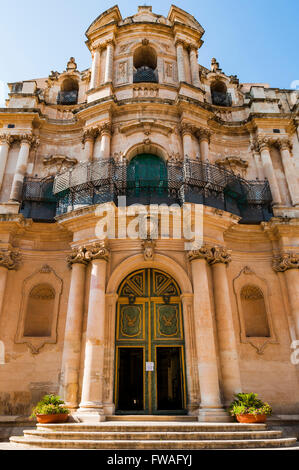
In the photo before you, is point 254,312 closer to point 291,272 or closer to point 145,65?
point 291,272

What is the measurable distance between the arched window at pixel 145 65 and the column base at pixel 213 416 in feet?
46.6

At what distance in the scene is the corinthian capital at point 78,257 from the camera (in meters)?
11.4

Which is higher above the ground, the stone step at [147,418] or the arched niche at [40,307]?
the arched niche at [40,307]

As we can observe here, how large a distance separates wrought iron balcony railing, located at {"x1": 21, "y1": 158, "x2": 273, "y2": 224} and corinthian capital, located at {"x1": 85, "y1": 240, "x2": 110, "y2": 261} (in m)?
1.53

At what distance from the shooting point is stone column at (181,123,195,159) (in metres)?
13.9

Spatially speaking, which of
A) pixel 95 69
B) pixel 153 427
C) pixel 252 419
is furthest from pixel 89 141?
pixel 252 419

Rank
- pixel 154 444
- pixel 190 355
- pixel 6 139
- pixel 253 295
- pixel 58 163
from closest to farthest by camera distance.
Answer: pixel 154 444 < pixel 190 355 < pixel 253 295 < pixel 6 139 < pixel 58 163

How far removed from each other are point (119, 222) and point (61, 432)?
245 inches

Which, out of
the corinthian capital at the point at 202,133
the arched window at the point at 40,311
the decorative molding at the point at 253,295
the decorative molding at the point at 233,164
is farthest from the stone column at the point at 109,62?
the decorative molding at the point at 253,295

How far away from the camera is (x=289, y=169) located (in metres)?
14.9

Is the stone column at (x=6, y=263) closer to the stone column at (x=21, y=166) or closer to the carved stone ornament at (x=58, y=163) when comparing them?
the stone column at (x=21, y=166)

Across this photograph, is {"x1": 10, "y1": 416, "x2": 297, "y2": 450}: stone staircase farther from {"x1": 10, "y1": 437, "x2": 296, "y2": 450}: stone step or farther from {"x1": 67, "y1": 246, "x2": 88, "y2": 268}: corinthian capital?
{"x1": 67, "y1": 246, "x2": 88, "y2": 268}: corinthian capital

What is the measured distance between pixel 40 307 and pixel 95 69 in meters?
11.5

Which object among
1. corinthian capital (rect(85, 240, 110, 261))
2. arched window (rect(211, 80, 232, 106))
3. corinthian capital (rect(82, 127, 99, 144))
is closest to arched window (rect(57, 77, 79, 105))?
corinthian capital (rect(82, 127, 99, 144))
